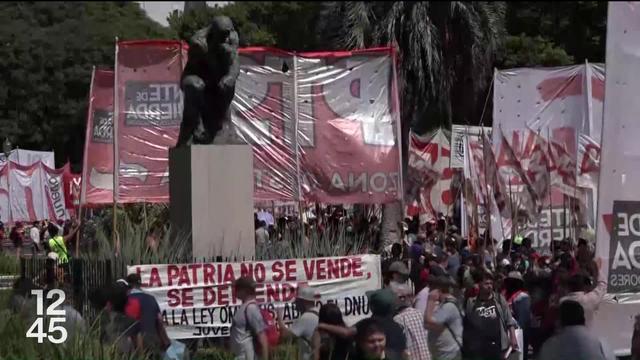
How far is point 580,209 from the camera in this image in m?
21.7

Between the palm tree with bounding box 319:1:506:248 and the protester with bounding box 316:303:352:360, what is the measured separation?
24.9m

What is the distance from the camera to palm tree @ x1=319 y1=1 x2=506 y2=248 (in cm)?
3556

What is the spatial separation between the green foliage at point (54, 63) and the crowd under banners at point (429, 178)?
8292mm

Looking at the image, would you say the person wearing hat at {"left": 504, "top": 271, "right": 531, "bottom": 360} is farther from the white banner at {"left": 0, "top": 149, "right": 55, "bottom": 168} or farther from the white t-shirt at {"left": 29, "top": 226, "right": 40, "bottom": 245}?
the white t-shirt at {"left": 29, "top": 226, "right": 40, "bottom": 245}

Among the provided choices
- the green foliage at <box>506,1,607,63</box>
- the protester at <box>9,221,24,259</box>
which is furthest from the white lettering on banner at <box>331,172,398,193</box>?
the green foliage at <box>506,1,607,63</box>

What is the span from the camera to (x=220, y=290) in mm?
14133

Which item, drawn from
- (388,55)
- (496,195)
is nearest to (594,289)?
(496,195)

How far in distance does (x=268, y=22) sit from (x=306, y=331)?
47.3 meters

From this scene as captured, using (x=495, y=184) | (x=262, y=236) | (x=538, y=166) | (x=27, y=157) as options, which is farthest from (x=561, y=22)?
(x=262, y=236)

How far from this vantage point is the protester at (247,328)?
10750 mm

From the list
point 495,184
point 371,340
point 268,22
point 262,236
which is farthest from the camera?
point 268,22

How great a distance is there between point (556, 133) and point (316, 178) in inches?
189

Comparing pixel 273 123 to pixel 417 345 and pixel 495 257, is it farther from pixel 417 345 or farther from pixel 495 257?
pixel 417 345
